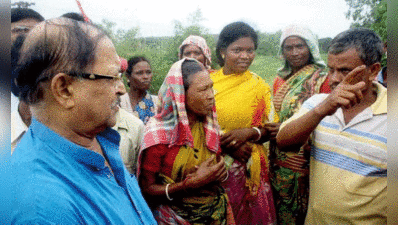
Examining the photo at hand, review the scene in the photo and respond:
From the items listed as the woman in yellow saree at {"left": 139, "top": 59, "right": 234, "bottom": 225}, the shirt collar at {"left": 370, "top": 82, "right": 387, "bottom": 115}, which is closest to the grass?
the woman in yellow saree at {"left": 139, "top": 59, "right": 234, "bottom": 225}

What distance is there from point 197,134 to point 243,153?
0.55 m

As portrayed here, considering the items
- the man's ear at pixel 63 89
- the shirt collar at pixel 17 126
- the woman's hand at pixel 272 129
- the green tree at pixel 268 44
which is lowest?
the woman's hand at pixel 272 129

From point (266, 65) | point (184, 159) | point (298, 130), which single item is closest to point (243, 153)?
point (184, 159)

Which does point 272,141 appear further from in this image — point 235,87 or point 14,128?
point 14,128

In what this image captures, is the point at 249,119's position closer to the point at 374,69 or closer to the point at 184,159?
the point at 184,159

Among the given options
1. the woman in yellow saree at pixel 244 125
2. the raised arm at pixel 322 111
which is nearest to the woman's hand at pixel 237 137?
the woman in yellow saree at pixel 244 125

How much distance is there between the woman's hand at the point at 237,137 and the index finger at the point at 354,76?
107cm

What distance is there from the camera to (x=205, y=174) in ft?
6.55

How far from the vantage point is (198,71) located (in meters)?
2.20

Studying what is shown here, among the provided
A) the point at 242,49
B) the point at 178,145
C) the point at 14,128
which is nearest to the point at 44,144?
the point at 14,128

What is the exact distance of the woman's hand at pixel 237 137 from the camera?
98.4 inches

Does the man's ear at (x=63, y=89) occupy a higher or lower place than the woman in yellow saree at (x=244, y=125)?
higher

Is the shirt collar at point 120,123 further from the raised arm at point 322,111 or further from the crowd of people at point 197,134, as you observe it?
the raised arm at point 322,111

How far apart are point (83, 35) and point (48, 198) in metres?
0.50
